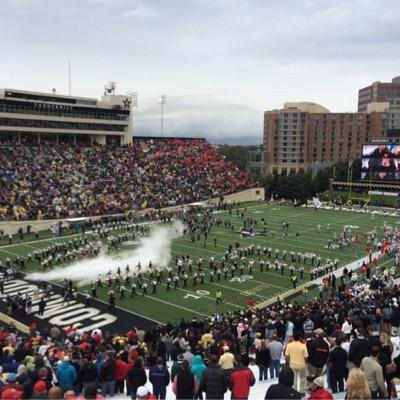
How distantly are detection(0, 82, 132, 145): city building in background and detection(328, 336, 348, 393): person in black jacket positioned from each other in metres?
45.5

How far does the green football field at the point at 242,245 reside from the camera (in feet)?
67.4

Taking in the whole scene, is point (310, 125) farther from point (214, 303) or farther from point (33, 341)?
point (33, 341)

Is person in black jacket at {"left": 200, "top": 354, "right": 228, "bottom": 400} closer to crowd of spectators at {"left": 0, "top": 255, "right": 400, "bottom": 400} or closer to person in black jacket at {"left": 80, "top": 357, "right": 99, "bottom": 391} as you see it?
crowd of spectators at {"left": 0, "top": 255, "right": 400, "bottom": 400}

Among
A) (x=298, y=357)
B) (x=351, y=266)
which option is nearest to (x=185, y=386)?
(x=298, y=357)

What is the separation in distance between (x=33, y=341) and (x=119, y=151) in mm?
44529

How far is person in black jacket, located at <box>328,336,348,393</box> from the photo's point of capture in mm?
7703

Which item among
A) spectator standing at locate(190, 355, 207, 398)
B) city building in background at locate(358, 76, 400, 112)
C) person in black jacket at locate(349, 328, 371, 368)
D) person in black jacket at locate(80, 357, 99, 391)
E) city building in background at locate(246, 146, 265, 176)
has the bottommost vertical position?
person in black jacket at locate(80, 357, 99, 391)

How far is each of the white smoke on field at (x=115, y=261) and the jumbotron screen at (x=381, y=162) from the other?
3091cm

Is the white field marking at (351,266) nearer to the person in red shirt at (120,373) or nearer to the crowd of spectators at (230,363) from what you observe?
the crowd of spectators at (230,363)

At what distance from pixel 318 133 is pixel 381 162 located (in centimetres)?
4739

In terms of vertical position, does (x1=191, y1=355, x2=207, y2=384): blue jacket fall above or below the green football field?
above

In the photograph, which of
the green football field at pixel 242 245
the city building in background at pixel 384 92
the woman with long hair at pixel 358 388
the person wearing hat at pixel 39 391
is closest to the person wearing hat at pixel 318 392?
the woman with long hair at pixel 358 388

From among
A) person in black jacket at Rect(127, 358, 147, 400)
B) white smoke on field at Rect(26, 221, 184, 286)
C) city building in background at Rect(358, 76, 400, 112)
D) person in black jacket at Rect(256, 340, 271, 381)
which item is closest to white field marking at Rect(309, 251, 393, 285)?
white smoke on field at Rect(26, 221, 184, 286)

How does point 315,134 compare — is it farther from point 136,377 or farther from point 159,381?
point 136,377
